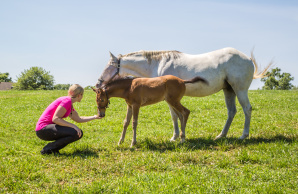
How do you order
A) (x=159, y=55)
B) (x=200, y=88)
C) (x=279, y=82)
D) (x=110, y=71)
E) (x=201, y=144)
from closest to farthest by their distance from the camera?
1. (x=201, y=144)
2. (x=200, y=88)
3. (x=159, y=55)
4. (x=110, y=71)
5. (x=279, y=82)

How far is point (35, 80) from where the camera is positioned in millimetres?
71812

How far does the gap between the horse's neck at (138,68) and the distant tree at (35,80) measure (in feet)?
214

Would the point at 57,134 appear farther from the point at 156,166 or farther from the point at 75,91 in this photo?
the point at 156,166

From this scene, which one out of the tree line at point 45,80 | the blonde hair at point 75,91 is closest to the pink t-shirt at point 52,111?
the blonde hair at point 75,91

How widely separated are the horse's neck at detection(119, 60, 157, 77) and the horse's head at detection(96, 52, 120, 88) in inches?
6.0

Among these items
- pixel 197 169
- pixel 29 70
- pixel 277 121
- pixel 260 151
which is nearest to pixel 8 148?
pixel 197 169

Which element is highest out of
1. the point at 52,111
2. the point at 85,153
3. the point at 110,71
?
the point at 110,71

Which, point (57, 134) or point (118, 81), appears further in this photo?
point (118, 81)

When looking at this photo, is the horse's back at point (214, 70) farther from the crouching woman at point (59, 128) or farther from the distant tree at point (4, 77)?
the distant tree at point (4, 77)

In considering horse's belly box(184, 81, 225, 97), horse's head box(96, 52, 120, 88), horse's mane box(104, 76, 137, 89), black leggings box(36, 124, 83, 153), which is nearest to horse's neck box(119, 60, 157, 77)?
horse's head box(96, 52, 120, 88)

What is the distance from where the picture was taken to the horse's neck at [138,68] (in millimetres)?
8461

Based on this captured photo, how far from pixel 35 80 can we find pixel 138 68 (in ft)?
227

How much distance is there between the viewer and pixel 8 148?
22.9ft

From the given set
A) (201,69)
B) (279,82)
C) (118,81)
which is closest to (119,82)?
(118,81)
